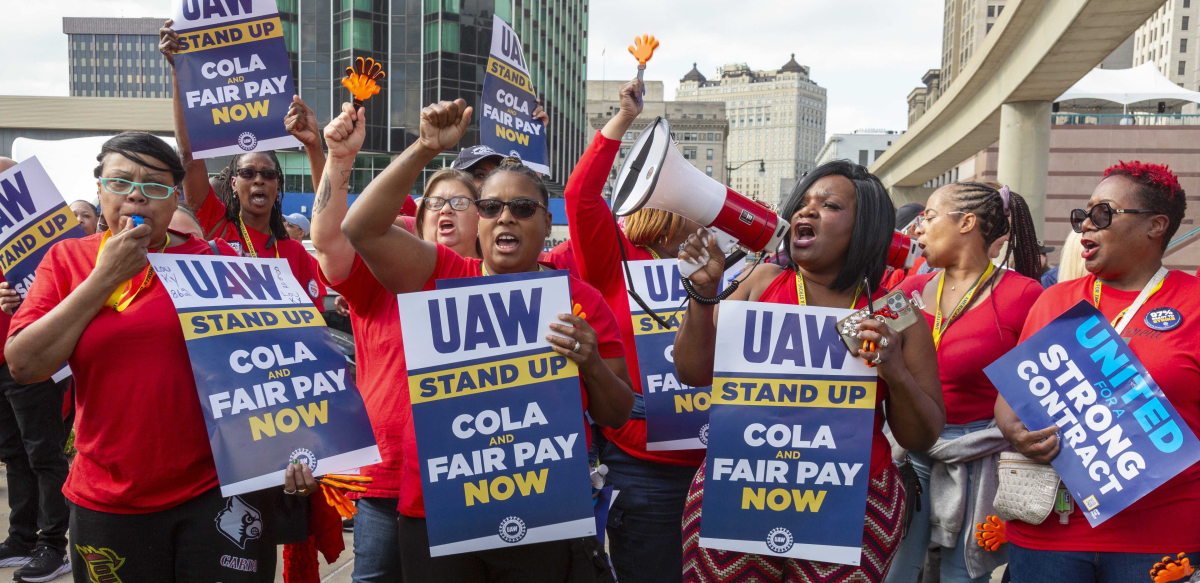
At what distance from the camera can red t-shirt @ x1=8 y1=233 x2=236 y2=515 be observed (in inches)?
98.2

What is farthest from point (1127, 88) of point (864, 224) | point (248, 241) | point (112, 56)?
point (112, 56)

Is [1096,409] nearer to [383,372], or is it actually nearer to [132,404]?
[383,372]

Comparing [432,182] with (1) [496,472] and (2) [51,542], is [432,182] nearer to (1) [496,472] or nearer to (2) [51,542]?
(1) [496,472]

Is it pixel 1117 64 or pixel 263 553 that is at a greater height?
pixel 1117 64

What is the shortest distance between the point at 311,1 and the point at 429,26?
5.56m

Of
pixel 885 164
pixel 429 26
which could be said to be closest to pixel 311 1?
pixel 429 26

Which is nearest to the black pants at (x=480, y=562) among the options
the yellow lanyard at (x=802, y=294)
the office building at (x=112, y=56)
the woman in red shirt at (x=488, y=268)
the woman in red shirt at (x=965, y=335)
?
the woman in red shirt at (x=488, y=268)

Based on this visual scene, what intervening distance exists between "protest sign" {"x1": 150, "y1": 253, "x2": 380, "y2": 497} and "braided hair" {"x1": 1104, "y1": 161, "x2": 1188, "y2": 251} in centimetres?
264

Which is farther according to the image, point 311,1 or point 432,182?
point 311,1

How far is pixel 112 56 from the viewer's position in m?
168

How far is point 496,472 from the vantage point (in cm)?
238

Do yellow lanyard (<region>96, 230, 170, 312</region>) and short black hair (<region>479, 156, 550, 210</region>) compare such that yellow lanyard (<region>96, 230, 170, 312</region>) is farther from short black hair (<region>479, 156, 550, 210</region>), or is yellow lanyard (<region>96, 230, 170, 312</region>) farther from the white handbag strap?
the white handbag strap

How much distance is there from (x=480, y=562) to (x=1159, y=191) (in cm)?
247

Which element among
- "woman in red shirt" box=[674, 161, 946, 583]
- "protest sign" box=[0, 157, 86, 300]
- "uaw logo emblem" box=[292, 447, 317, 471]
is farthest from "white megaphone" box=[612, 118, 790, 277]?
"protest sign" box=[0, 157, 86, 300]
